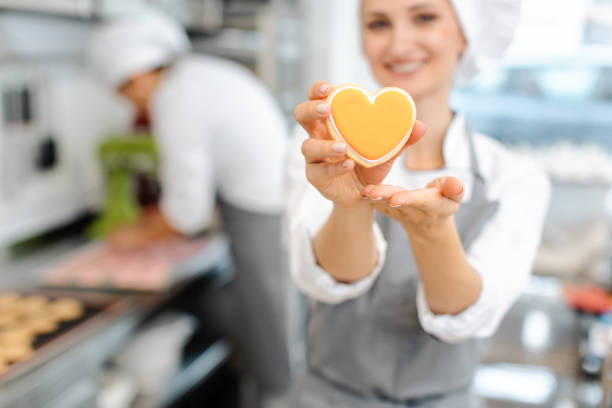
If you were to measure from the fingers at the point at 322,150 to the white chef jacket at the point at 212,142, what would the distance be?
4.57ft

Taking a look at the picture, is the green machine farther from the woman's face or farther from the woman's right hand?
the woman's right hand

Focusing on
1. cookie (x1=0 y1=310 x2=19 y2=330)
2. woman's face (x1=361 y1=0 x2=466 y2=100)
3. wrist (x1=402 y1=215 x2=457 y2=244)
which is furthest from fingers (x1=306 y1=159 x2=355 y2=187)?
cookie (x1=0 y1=310 x2=19 y2=330)

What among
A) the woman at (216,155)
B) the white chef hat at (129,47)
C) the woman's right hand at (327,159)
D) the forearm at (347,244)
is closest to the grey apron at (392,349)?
the forearm at (347,244)

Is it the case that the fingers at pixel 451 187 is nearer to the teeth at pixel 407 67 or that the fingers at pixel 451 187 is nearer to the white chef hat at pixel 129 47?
the teeth at pixel 407 67

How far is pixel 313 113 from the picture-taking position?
0.55m

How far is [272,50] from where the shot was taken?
2.69 m

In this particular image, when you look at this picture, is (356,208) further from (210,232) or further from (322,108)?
(210,232)

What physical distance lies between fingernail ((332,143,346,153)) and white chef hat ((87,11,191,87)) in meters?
1.52

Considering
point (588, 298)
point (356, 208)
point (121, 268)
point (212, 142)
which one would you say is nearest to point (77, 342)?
point (121, 268)

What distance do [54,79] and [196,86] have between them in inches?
27.5

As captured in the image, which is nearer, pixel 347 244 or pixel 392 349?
pixel 347 244

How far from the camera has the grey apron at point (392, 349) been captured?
0.86m

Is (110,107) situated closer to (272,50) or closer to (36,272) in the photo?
(272,50)

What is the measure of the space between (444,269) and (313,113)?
0.27m
